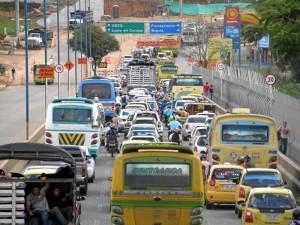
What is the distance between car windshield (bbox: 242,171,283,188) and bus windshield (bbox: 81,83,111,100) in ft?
115

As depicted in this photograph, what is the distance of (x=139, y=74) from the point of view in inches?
3752

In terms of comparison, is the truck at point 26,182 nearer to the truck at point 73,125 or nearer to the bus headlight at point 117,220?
the bus headlight at point 117,220

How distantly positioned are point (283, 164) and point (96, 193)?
7.66 m

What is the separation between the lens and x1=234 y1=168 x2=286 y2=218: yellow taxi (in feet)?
98.7

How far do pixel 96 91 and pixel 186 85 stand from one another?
46.3 feet

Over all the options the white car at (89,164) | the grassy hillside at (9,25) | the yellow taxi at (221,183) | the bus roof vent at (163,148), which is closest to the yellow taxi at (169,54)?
the grassy hillside at (9,25)

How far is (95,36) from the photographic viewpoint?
128 metres

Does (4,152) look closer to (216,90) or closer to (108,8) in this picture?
(216,90)

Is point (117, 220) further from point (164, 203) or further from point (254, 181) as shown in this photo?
point (254, 181)

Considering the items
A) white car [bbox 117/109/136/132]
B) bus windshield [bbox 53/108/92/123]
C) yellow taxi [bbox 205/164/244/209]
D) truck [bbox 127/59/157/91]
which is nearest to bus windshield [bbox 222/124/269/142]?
yellow taxi [bbox 205/164/244/209]

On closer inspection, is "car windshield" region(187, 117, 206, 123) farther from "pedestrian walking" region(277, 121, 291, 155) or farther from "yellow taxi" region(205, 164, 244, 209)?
"yellow taxi" region(205, 164, 244, 209)

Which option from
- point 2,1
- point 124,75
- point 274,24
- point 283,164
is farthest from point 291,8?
point 2,1

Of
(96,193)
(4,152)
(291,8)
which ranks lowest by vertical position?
(96,193)

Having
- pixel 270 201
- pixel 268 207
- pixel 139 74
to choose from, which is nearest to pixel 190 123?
pixel 270 201
